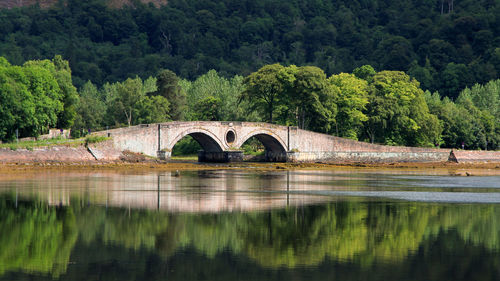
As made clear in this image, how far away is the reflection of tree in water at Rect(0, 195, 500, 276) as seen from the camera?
23.8 metres

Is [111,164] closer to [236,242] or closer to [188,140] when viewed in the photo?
[188,140]

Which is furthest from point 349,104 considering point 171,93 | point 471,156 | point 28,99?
point 28,99

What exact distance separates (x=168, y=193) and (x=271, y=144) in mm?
62835

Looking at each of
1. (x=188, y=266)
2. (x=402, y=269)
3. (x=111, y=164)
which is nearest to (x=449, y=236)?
(x=402, y=269)

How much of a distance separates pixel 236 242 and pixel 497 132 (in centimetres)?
11017

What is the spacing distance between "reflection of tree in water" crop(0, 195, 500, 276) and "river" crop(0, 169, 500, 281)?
46mm

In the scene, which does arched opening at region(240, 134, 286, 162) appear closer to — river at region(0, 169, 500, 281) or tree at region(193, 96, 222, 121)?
tree at region(193, 96, 222, 121)

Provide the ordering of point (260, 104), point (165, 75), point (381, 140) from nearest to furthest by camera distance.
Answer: point (260, 104), point (381, 140), point (165, 75)

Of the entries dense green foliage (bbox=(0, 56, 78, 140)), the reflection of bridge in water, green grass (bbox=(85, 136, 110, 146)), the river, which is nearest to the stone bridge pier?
green grass (bbox=(85, 136, 110, 146))

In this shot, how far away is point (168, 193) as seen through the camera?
44531 mm

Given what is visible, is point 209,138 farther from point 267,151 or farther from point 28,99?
point 28,99

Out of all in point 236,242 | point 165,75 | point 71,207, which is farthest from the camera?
point 165,75

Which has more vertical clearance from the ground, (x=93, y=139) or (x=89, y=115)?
(x=89, y=115)

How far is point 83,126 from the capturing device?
394 ft
